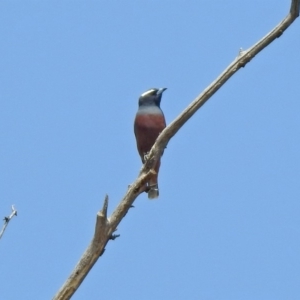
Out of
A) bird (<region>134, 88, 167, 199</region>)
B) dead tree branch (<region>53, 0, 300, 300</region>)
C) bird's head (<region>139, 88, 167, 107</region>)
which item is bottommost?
dead tree branch (<region>53, 0, 300, 300</region>)

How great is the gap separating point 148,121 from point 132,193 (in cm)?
445

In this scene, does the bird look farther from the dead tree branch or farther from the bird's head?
the dead tree branch

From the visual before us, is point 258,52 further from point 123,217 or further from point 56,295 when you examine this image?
point 56,295

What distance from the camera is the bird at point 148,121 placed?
11.6 m

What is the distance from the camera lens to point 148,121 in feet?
38.7

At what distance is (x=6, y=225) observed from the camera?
262 inches

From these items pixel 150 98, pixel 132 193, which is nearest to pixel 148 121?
pixel 150 98

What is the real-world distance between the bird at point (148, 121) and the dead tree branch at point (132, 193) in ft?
13.5

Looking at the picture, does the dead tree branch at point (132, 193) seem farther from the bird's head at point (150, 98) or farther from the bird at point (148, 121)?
the bird's head at point (150, 98)

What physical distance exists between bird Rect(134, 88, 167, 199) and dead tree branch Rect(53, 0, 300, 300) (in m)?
4.11

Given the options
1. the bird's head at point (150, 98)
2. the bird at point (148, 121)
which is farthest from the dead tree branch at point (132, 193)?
the bird's head at point (150, 98)

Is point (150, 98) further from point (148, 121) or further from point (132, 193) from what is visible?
point (132, 193)

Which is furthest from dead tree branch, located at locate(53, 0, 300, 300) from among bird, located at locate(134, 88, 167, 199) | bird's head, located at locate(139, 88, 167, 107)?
bird's head, located at locate(139, 88, 167, 107)

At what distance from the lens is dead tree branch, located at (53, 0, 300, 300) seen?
6.98 metres
